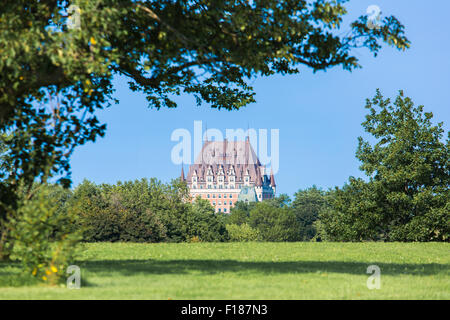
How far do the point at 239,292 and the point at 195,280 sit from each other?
1926 mm

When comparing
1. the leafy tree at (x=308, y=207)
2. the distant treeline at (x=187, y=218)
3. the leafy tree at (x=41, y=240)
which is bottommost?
the leafy tree at (x=41, y=240)

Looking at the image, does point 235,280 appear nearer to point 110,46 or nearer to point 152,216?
point 110,46

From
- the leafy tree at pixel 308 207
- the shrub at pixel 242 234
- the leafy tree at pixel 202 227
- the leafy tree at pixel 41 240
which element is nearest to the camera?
the leafy tree at pixel 41 240

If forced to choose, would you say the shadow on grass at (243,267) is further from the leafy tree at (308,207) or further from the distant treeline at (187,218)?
the leafy tree at (308,207)

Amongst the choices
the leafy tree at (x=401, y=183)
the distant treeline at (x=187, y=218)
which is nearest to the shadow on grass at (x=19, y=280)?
the distant treeline at (x=187, y=218)

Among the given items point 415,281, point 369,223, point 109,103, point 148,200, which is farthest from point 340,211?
point 148,200

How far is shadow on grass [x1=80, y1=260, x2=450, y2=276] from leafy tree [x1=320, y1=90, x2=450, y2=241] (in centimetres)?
1983

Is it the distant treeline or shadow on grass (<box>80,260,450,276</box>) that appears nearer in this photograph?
shadow on grass (<box>80,260,450,276</box>)

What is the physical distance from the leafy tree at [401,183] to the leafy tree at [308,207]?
108 meters

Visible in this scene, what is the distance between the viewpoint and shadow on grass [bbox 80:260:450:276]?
15.3 meters

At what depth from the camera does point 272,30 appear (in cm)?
1338

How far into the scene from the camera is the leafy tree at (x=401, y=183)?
38281 millimetres

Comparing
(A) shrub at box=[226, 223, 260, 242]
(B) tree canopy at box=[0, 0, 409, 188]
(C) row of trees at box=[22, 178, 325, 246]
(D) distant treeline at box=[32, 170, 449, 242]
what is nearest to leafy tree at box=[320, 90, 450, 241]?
(D) distant treeline at box=[32, 170, 449, 242]

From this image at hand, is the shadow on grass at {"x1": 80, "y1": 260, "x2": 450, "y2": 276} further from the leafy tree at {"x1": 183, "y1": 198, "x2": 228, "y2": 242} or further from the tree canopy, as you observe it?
the leafy tree at {"x1": 183, "y1": 198, "x2": 228, "y2": 242}
